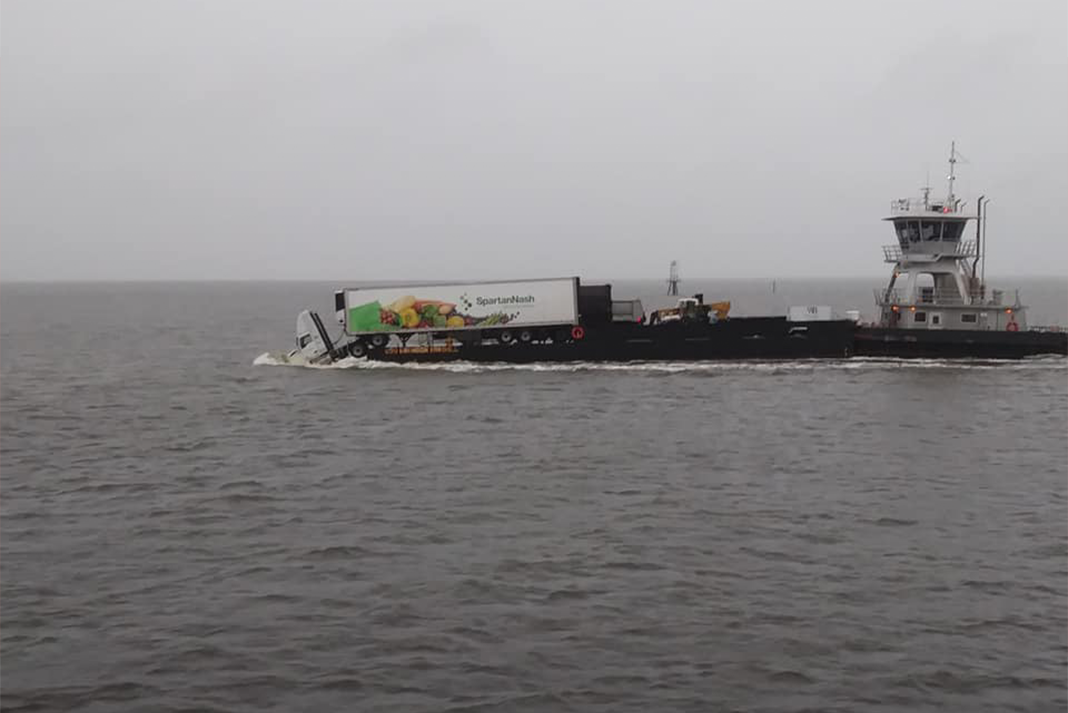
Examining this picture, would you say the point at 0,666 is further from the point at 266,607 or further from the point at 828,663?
the point at 828,663

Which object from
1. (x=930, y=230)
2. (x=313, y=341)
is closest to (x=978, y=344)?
(x=930, y=230)

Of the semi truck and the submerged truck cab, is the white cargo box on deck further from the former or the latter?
the submerged truck cab

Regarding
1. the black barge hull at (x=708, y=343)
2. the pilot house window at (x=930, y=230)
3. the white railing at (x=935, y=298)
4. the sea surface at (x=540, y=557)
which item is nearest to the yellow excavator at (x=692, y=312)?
the black barge hull at (x=708, y=343)

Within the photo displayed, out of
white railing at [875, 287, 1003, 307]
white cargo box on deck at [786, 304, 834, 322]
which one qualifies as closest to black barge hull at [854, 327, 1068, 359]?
white railing at [875, 287, 1003, 307]

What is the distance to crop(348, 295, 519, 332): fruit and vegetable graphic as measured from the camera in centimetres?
5253

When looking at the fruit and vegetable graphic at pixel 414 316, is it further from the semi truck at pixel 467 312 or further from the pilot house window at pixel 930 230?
the pilot house window at pixel 930 230

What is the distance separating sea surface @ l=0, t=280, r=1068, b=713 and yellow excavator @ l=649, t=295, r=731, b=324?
12386 millimetres

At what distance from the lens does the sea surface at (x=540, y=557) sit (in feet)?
46.2

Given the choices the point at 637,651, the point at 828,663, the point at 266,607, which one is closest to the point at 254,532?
the point at 266,607

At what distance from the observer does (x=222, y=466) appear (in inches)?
1123

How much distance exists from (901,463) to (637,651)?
16.0m

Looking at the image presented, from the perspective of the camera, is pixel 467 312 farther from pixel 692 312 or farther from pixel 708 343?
pixel 708 343

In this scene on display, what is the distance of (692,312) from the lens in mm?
51906

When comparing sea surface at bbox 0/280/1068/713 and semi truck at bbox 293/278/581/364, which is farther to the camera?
semi truck at bbox 293/278/581/364
